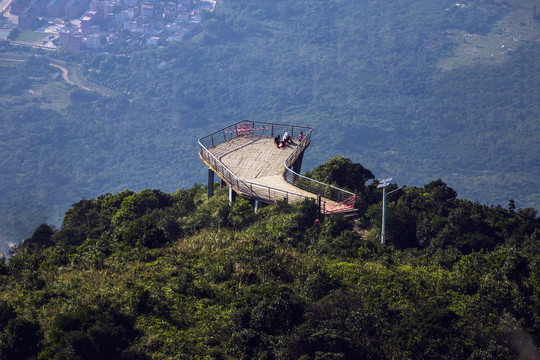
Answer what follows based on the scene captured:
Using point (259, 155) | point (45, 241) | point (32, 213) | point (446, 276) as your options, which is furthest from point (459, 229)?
point (32, 213)

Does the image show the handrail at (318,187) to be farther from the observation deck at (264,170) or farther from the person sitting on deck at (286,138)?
the person sitting on deck at (286,138)

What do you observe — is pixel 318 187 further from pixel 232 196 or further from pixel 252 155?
pixel 252 155

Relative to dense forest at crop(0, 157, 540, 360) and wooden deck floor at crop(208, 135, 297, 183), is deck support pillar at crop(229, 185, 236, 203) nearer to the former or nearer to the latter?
wooden deck floor at crop(208, 135, 297, 183)

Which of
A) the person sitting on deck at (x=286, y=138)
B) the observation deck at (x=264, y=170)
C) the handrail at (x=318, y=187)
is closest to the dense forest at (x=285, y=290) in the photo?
the observation deck at (x=264, y=170)

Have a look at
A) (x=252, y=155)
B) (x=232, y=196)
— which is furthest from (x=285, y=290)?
(x=252, y=155)

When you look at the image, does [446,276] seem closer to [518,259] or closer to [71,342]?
[518,259]

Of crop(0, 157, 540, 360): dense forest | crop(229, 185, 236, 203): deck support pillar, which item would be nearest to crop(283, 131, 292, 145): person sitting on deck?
crop(229, 185, 236, 203): deck support pillar
